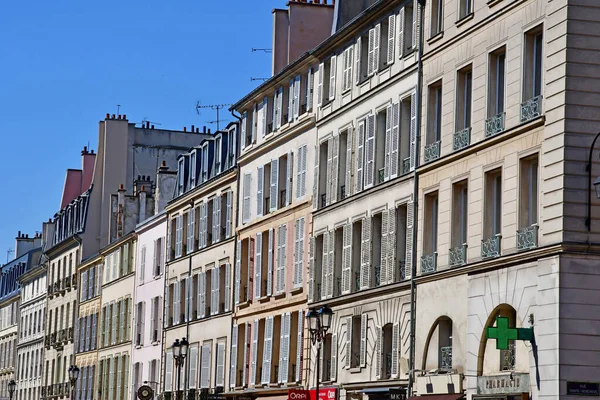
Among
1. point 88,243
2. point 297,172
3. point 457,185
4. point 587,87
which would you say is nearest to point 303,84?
point 297,172

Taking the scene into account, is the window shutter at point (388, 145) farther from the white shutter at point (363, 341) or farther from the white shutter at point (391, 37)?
the white shutter at point (363, 341)

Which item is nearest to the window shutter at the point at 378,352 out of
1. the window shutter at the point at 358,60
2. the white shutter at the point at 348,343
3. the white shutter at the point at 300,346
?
the white shutter at the point at 348,343

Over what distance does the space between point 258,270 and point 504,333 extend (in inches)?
812

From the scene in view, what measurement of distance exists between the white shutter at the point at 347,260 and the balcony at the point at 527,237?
10728 mm

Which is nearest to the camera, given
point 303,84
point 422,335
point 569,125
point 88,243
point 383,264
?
point 569,125

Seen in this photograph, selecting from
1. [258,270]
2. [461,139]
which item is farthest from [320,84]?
[461,139]

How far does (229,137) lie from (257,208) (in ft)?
18.9

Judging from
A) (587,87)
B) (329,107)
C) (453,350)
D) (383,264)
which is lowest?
(453,350)

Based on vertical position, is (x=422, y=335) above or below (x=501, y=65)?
below

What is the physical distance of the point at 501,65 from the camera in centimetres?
2966

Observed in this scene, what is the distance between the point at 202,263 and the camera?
53844mm

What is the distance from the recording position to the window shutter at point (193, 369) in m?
53.5

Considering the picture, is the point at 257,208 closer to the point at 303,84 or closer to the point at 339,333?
the point at 303,84

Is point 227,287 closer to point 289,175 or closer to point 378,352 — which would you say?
point 289,175
